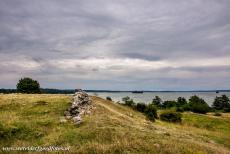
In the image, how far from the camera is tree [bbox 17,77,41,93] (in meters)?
88.3

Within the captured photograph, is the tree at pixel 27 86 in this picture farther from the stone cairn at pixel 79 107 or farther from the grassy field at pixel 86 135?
the stone cairn at pixel 79 107

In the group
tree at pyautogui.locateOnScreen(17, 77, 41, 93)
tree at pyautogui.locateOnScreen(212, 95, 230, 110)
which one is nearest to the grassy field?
tree at pyautogui.locateOnScreen(17, 77, 41, 93)

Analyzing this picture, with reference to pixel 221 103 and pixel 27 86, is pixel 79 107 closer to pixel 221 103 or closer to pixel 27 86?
pixel 27 86

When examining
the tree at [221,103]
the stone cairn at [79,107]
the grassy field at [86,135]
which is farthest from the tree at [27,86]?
the tree at [221,103]

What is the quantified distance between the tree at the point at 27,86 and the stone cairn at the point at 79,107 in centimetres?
4767

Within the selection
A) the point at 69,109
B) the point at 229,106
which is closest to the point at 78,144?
the point at 69,109

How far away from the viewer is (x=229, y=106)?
149750 millimetres

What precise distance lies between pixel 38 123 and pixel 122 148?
556 inches

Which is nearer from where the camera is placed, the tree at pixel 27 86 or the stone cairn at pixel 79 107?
the stone cairn at pixel 79 107

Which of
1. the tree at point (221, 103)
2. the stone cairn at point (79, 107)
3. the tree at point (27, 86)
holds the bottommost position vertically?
the tree at point (221, 103)

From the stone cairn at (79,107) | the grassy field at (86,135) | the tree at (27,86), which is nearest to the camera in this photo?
the grassy field at (86,135)

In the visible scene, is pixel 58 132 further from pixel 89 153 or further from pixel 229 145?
pixel 229 145

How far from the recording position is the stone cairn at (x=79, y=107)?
3827 centimetres

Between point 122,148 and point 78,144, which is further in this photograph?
point 78,144
